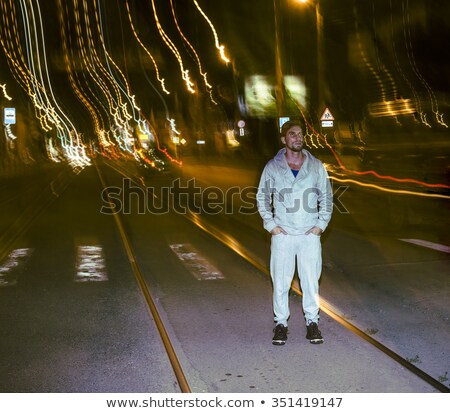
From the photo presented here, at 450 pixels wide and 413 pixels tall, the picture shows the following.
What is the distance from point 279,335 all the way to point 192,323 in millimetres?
1147

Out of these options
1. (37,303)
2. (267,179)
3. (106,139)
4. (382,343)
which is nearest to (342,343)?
(382,343)

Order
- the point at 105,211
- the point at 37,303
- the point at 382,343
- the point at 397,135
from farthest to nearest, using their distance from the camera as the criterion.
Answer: the point at 397,135, the point at 105,211, the point at 37,303, the point at 382,343

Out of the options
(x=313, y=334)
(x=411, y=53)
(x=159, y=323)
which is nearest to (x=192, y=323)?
(x=159, y=323)

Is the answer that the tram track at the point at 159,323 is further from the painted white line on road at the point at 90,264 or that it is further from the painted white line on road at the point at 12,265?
the painted white line on road at the point at 12,265

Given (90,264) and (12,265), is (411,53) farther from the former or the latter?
(12,265)

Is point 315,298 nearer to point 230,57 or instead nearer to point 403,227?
point 403,227

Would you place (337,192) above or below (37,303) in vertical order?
below

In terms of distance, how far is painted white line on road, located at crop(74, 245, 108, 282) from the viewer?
902 centimetres

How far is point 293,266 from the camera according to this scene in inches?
220

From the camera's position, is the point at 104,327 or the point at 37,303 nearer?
the point at 104,327

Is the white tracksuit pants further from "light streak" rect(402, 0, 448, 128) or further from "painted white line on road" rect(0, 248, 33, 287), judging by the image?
"light streak" rect(402, 0, 448, 128)

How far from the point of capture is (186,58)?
67875 mm

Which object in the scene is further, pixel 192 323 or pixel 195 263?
pixel 195 263

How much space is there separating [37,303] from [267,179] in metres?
3.55
